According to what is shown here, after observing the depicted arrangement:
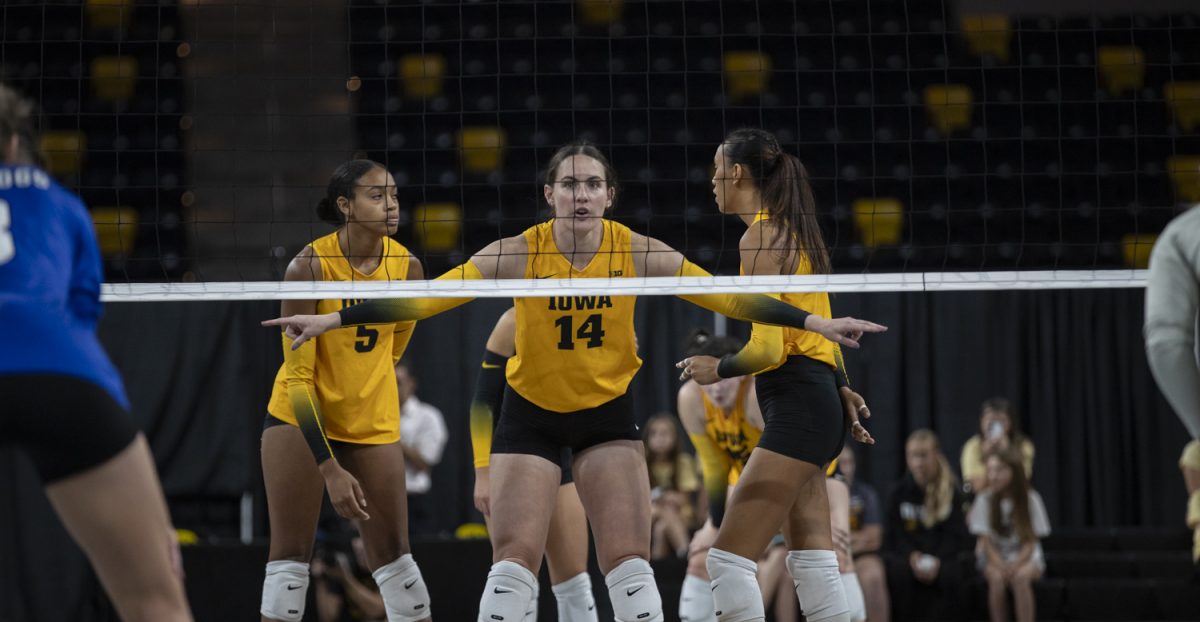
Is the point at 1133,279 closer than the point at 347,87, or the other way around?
the point at 1133,279

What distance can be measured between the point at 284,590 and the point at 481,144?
816 cm

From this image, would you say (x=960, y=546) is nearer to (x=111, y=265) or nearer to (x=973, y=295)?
(x=973, y=295)

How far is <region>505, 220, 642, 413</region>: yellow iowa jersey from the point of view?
5281 mm

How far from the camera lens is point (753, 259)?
17.5 ft

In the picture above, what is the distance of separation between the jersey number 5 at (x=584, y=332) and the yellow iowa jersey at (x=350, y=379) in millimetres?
840

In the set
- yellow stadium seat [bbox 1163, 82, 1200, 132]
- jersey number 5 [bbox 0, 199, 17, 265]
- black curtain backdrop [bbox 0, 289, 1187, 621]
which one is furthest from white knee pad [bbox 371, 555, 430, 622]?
yellow stadium seat [bbox 1163, 82, 1200, 132]

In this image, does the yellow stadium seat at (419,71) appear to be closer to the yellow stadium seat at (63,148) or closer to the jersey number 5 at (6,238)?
the yellow stadium seat at (63,148)

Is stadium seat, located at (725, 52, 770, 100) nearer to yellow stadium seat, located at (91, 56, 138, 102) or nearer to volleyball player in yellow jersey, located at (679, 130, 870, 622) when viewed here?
yellow stadium seat, located at (91, 56, 138, 102)

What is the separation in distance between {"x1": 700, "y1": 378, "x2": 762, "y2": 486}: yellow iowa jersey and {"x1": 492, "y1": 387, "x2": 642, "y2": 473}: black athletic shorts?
182cm

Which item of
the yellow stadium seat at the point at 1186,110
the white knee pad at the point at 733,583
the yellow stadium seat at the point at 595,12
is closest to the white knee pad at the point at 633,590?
the white knee pad at the point at 733,583

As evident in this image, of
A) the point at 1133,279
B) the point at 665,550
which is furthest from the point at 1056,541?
the point at 1133,279

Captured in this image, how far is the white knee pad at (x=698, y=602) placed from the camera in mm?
7133

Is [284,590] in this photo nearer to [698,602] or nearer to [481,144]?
[698,602]

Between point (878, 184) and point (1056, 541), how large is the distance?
12.3 ft
